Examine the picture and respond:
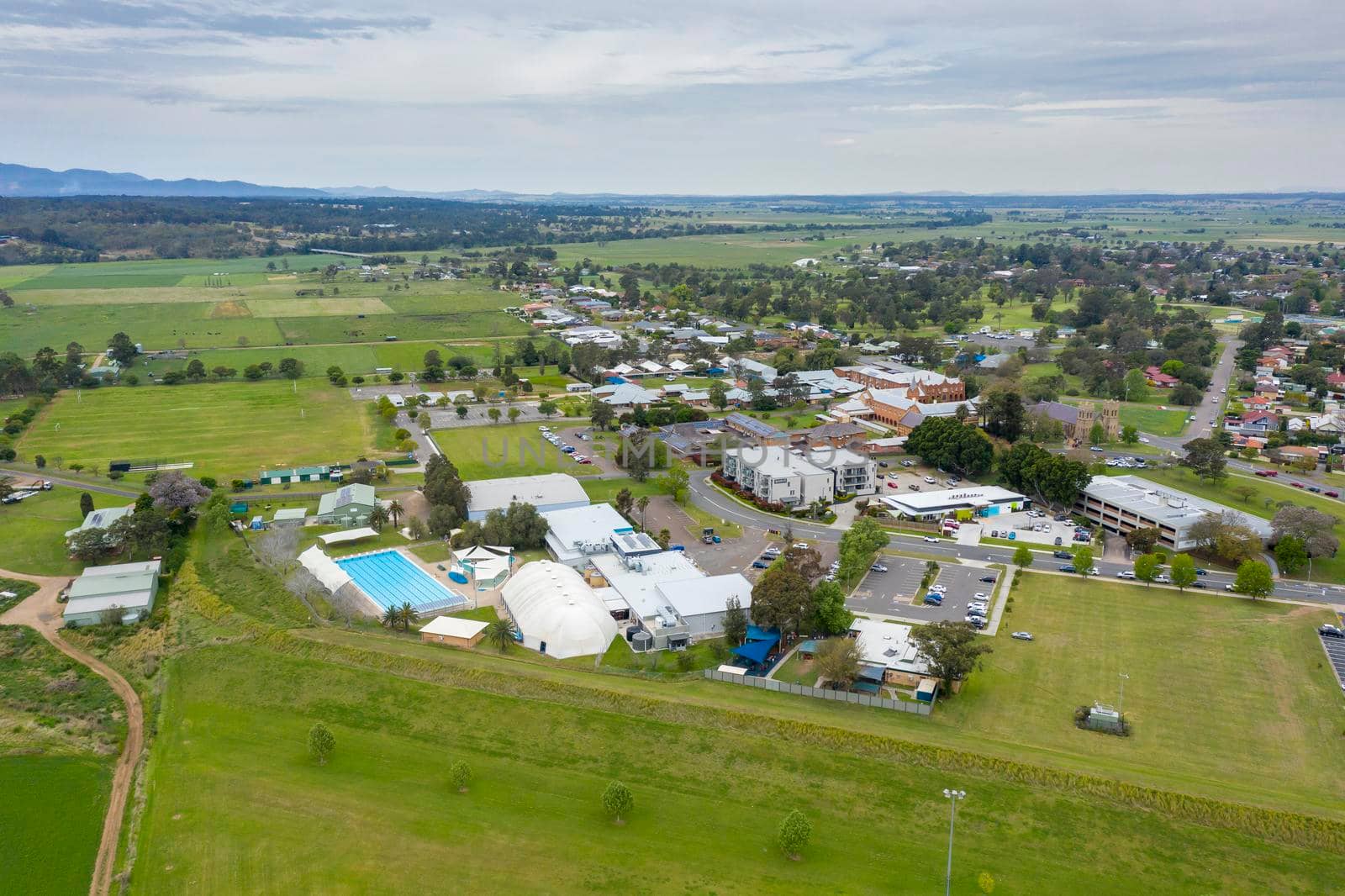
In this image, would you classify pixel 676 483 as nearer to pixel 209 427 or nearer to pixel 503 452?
pixel 503 452

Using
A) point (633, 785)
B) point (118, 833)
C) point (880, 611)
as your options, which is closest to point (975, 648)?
point (880, 611)

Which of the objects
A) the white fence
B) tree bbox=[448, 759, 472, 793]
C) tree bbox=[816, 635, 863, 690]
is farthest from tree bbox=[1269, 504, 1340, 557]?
tree bbox=[448, 759, 472, 793]

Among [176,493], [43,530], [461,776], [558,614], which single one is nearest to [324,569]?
[176,493]

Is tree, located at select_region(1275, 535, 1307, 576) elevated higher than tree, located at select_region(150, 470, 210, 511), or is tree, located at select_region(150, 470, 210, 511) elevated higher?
tree, located at select_region(150, 470, 210, 511)

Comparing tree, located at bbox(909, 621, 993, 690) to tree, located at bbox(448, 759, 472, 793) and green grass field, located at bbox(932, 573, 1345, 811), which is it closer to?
green grass field, located at bbox(932, 573, 1345, 811)

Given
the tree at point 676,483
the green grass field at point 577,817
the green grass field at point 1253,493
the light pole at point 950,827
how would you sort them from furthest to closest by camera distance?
the tree at point 676,483 → the green grass field at point 1253,493 → the green grass field at point 577,817 → the light pole at point 950,827

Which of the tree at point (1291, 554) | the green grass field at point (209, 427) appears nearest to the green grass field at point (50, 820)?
the green grass field at point (209, 427)

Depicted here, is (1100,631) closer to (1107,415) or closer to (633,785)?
(633,785)

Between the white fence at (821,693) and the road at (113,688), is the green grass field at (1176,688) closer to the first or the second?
the white fence at (821,693)
